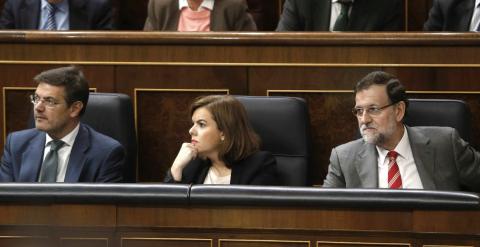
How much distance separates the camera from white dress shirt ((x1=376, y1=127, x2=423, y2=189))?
2297 mm

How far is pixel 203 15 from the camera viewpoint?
3039mm

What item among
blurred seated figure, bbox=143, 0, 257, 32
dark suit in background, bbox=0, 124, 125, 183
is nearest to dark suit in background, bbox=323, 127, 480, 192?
dark suit in background, bbox=0, 124, 125, 183

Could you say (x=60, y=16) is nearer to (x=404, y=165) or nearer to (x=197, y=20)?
(x=197, y=20)

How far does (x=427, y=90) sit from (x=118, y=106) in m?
0.74

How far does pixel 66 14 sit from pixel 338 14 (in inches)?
31.4

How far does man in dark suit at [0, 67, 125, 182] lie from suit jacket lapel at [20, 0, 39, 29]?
714 mm

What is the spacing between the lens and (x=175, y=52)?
2.68m

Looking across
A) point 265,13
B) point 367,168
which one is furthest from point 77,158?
point 265,13

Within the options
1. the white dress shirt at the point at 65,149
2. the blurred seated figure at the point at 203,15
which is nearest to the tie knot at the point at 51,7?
the blurred seated figure at the point at 203,15

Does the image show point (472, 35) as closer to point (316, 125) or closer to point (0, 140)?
point (316, 125)

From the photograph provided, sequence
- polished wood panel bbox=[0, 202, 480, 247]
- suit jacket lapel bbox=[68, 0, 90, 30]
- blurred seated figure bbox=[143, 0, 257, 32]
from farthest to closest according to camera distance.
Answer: suit jacket lapel bbox=[68, 0, 90, 30], blurred seated figure bbox=[143, 0, 257, 32], polished wood panel bbox=[0, 202, 480, 247]

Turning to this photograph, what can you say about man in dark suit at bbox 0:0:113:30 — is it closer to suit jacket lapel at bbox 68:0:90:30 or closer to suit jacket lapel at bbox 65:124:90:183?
suit jacket lapel at bbox 68:0:90:30

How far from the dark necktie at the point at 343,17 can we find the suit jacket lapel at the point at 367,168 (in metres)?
0.70

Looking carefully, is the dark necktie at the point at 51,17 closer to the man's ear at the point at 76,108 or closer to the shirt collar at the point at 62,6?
the shirt collar at the point at 62,6
